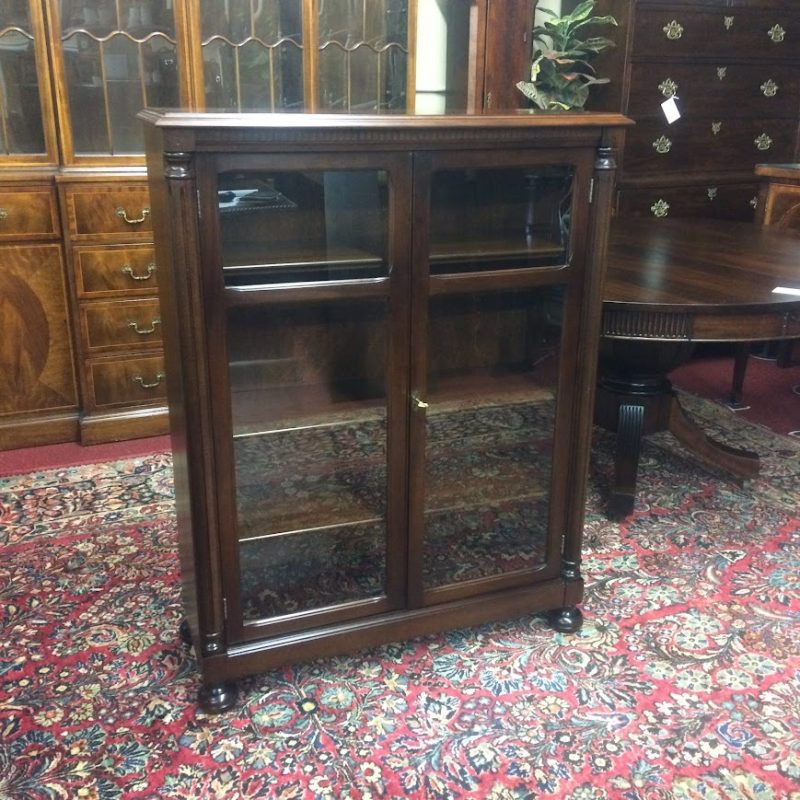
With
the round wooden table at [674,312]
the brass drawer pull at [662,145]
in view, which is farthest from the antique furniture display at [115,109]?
the round wooden table at [674,312]

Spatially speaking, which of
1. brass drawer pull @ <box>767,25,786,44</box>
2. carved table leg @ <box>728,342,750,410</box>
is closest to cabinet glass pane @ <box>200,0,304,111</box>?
carved table leg @ <box>728,342,750,410</box>

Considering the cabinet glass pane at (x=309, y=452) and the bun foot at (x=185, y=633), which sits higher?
the cabinet glass pane at (x=309, y=452)

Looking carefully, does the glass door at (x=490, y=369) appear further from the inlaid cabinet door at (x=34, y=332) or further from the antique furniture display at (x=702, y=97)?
the antique furniture display at (x=702, y=97)

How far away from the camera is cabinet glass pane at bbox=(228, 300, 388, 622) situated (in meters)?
1.61

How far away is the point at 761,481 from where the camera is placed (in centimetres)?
275

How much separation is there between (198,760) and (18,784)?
12.5 inches

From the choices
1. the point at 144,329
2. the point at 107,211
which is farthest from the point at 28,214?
the point at 144,329

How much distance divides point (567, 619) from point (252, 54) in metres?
2.23

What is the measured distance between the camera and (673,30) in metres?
3.50

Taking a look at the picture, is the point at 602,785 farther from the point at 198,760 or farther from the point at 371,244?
the point at 371,244

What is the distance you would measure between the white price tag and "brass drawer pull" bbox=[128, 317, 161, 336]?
2.28 metres

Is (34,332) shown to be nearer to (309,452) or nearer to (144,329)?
(144,329)

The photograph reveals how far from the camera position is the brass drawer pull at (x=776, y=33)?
3.71 metres

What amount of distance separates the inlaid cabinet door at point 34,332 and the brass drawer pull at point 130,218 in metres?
0.24
